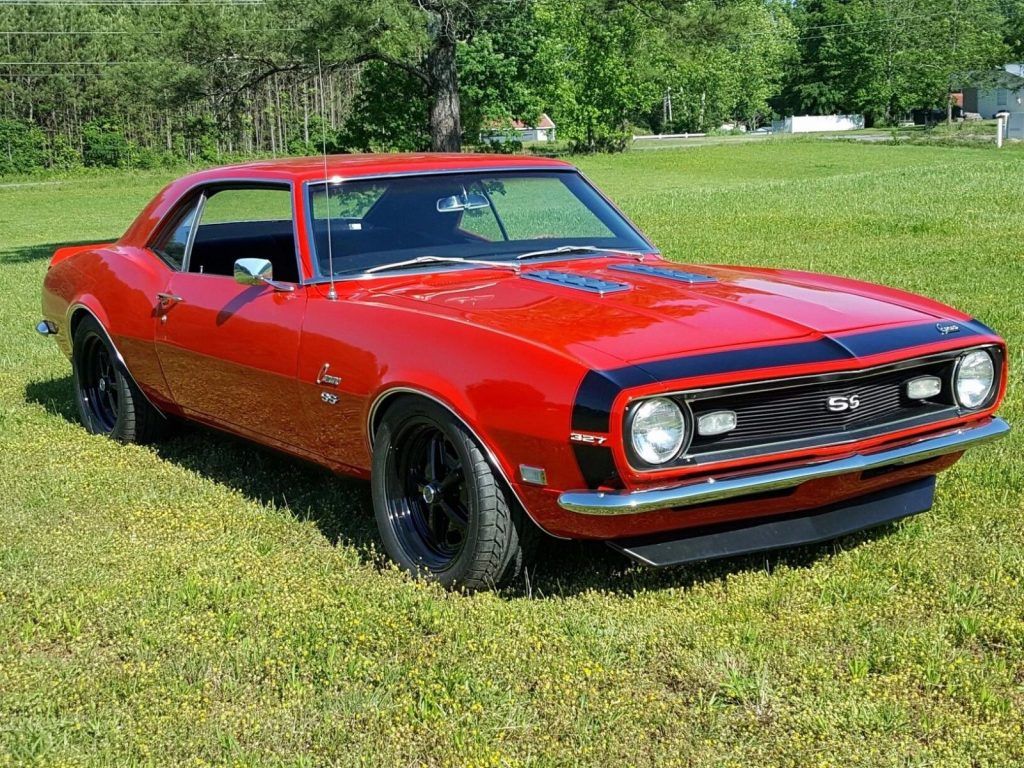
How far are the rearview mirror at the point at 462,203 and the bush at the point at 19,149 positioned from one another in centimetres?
6419

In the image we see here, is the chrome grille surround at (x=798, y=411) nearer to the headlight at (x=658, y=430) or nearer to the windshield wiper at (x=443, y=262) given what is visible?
the headlight at (x=658, y=430)

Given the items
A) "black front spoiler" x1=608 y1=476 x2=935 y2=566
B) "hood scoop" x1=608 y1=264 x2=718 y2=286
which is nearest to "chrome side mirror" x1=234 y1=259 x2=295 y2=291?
"hood scoop" x1=608 y1=264 x2=718 y2=286

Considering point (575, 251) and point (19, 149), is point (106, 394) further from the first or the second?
point (19, 149)

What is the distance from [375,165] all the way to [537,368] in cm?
185

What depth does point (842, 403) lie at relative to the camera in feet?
12.1

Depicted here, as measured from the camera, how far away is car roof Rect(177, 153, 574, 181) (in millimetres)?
5004

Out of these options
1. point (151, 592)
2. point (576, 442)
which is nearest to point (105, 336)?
point (151, 592)

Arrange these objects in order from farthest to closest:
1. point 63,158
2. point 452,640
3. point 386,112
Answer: point 63,158
point 386,112
point 452,640

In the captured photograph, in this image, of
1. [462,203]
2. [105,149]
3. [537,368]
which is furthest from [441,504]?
[105,149]

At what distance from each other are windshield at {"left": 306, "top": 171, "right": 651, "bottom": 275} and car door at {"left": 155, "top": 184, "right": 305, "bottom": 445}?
197 millimetres

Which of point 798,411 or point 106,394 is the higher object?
point 798,411

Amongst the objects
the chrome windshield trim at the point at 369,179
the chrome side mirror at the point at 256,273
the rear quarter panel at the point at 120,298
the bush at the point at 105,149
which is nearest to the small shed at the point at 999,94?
the bush at the point at 105,149

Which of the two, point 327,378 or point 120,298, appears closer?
point 327,378

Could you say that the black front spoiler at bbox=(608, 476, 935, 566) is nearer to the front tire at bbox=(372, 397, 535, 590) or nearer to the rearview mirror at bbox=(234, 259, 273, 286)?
the front tire at bbox=(372, 397, 535, 590)
